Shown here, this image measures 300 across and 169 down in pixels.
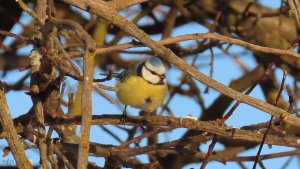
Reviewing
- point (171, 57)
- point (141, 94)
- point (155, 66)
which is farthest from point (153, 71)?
point (171, 57)

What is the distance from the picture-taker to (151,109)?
3.04m

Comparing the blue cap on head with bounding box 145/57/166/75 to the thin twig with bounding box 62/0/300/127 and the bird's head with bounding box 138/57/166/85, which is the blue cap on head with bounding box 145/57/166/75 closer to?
the bird's head with bounding box 138/57/166/85

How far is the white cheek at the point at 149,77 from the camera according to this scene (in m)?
3.09

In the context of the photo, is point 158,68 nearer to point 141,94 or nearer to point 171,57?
point 141,94

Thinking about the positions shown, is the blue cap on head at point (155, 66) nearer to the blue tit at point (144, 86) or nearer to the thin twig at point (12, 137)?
the blue tit at point (144, 86)

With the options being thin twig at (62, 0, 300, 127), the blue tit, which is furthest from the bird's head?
thin twig at (62, 0, 300, 127)

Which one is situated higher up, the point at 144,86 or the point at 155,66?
the point at 155,66

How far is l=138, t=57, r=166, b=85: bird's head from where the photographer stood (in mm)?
3109

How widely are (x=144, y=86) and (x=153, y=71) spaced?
0.09 m

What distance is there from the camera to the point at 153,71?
3.14 m

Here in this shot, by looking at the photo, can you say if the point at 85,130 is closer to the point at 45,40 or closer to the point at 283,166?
the point at 45,40

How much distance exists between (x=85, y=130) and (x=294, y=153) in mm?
970

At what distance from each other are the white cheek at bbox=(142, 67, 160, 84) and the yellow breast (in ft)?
0.08

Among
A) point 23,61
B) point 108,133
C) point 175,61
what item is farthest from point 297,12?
point 23,61
